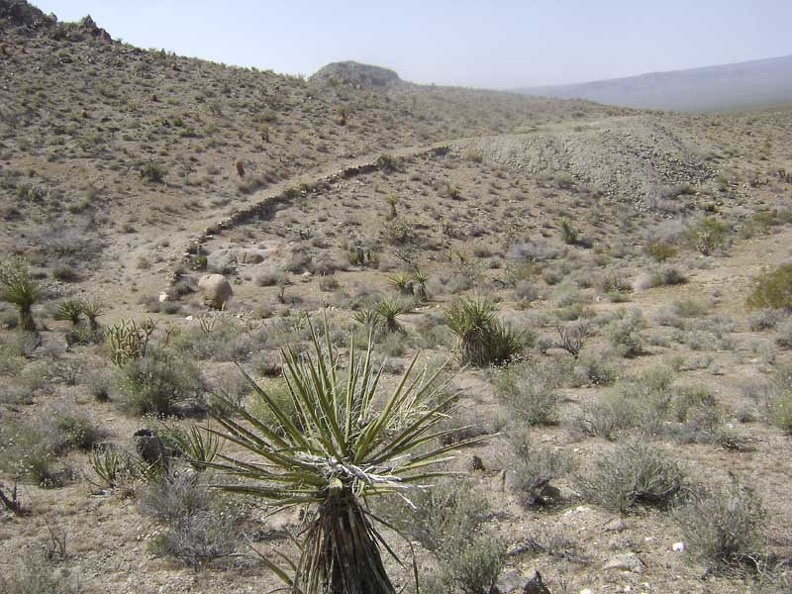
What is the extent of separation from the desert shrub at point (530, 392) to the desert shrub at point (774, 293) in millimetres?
6469

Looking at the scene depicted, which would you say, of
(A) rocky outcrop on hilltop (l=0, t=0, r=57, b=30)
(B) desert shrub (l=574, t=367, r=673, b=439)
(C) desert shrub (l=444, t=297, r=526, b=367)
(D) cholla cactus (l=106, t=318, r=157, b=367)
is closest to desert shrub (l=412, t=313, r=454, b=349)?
(C) desert shrub (l=444, t=297, r=526, b=367)

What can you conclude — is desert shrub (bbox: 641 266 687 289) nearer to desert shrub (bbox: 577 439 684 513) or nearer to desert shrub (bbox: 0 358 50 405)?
desert shrub (bbox: 577 439 684 513)

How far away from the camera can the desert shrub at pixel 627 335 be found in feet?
34.5

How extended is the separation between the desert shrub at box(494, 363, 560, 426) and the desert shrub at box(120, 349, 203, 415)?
14.8 ft

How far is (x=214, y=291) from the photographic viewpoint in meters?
16.7

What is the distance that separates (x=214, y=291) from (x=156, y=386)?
28.7 ft

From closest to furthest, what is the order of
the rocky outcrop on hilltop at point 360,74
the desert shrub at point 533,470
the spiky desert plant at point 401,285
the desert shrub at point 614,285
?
the desert shrub at point 533,470 → the desert shrub at point 614,285 → the spiky desert plant at point 401,285 → the rocky outcrop on hilltop at point 360,74

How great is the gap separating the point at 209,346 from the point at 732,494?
9.39 meters

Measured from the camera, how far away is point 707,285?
1576 centimetres

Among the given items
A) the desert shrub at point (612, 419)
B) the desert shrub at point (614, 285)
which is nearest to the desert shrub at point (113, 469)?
the desert shrub at point (612, 419)

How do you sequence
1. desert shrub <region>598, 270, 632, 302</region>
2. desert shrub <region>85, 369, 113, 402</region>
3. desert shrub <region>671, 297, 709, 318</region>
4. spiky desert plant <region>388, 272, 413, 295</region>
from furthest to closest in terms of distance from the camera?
spiky desert plant <region>388, 272, 413, 295</region> < desert shrub <region>598, 270, 632, 302</region> < desert shrub <region>671, 297, 709, 318</region> < desert shrub <region>85, 369, 113, 402</region>

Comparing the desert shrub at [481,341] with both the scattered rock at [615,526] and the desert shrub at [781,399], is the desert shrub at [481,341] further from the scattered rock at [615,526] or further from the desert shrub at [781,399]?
the scattered rock at [615,526]

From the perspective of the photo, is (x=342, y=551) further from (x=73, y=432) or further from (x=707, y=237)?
(x=707, y=237)

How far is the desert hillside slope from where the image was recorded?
4629 millimetres
